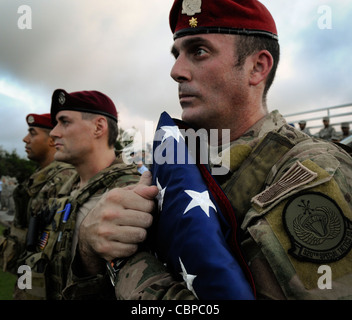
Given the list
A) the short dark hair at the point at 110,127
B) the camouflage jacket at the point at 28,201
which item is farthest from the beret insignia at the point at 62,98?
the camouflage jacket at the point at 28,201

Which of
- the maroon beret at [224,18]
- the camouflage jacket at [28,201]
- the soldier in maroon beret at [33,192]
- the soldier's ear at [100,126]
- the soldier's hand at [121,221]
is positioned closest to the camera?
the soldier's hand at [121,221]

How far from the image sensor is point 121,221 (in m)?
1.17

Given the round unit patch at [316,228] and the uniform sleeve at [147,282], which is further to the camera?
the uniform sleeve at [147,282]

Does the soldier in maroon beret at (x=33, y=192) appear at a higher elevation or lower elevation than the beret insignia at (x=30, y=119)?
lower

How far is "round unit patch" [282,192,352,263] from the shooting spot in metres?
0.86

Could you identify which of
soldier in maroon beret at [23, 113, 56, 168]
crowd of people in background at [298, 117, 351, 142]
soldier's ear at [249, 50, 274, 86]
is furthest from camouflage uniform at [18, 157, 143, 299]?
crowd of people in background at [298, 117, 351, 142]

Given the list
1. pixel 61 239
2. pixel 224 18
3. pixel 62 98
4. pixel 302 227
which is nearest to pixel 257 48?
pixel 224 18

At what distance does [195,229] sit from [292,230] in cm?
29

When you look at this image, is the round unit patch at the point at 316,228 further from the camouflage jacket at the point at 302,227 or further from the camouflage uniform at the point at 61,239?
the camouflage uniform at the point at 61,239

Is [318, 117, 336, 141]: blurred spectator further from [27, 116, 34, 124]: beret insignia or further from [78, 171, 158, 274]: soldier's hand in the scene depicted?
[78, 171, 158, 274]: soldier's hand

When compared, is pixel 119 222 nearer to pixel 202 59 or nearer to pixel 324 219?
pixel 324 219

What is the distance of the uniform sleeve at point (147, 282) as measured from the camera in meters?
0.96

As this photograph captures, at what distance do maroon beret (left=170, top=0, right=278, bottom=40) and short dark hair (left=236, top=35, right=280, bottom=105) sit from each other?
3 cm

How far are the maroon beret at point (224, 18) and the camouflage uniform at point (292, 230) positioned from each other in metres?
→ 0.74
